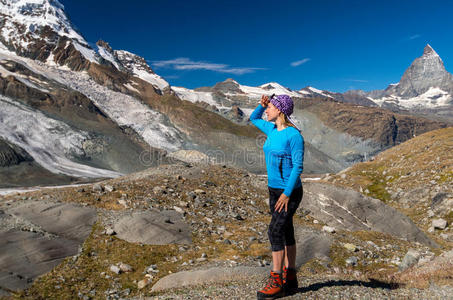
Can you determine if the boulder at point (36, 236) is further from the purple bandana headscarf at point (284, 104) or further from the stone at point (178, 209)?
the purple bandana headscarf at point (284, 104)

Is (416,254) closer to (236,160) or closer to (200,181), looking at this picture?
(200,181)

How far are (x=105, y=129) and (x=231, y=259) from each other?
126866 millimetres

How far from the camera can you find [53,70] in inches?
7175

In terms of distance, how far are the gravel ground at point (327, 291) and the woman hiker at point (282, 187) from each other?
17.8 inches

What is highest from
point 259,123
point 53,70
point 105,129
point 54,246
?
point 53,70

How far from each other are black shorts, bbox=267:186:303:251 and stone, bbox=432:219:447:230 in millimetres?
22136

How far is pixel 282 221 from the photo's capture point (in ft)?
21.9

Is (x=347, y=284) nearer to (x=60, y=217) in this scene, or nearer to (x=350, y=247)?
(x=350, y=247)

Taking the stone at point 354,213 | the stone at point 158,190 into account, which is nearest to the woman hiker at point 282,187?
the stone at point 158,190

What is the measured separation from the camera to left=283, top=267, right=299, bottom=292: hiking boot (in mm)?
6871

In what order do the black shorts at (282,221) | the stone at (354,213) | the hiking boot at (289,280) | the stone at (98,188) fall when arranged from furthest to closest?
the stone at (354,213) → the stone at (98,188) → the hiking boot at (289,280) → the black shorts at (282,221)

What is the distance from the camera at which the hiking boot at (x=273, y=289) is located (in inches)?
257

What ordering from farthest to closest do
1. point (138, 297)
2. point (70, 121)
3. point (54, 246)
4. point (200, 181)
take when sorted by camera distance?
1. point (70, 121)
2. point (200, 181)
3. point (54, 246)
4. point (138, 297)

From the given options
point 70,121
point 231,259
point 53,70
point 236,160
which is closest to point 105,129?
point 70,121
